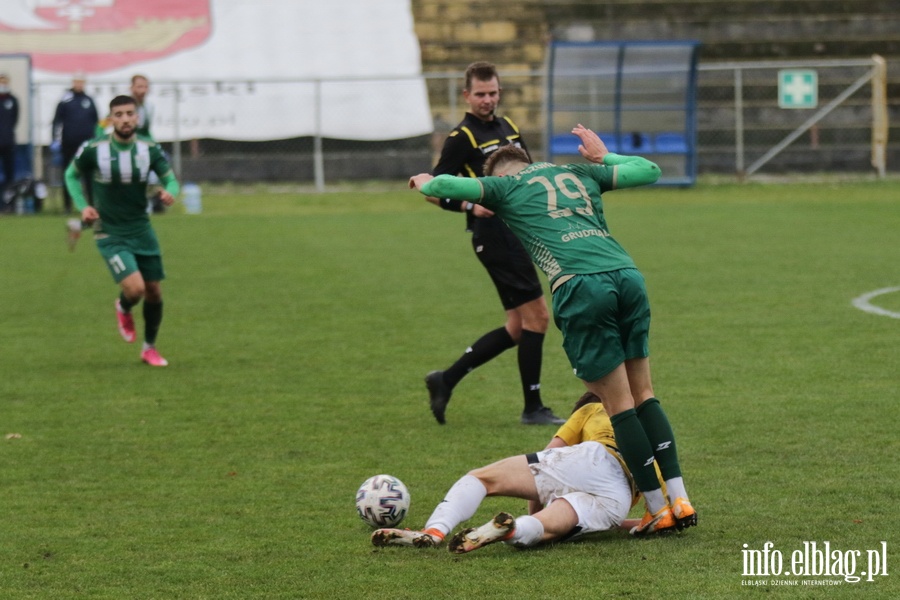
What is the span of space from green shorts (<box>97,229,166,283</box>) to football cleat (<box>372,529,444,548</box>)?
5.23 m

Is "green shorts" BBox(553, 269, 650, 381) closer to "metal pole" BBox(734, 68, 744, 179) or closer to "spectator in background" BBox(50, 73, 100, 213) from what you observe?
"spectator in background" BBox(50, 73, 100, 213)

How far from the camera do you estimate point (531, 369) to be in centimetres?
805

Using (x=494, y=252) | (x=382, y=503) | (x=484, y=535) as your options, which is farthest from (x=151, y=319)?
(x=484, y=535)

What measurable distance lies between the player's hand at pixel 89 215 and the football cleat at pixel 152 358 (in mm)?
1147

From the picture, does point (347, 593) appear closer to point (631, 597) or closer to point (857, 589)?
point (631, 597)

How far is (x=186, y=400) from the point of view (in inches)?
350

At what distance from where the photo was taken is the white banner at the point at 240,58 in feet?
87.9

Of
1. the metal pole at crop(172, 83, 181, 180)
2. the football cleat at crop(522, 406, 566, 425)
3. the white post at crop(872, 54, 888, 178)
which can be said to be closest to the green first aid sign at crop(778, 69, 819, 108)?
the white post at crop(872, 54, 888, 178)

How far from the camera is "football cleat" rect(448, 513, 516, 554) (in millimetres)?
5262

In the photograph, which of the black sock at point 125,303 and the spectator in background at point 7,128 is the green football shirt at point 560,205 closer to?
the black sock at point 125,303

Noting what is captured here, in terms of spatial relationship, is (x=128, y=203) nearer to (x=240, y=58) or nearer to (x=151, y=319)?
(x=151, y=319)

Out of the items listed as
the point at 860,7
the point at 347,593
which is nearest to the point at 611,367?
the point at 347,593

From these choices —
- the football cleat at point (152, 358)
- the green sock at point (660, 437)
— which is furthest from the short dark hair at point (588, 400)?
the football cleat at point (152, 358)

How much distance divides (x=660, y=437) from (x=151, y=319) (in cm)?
573
